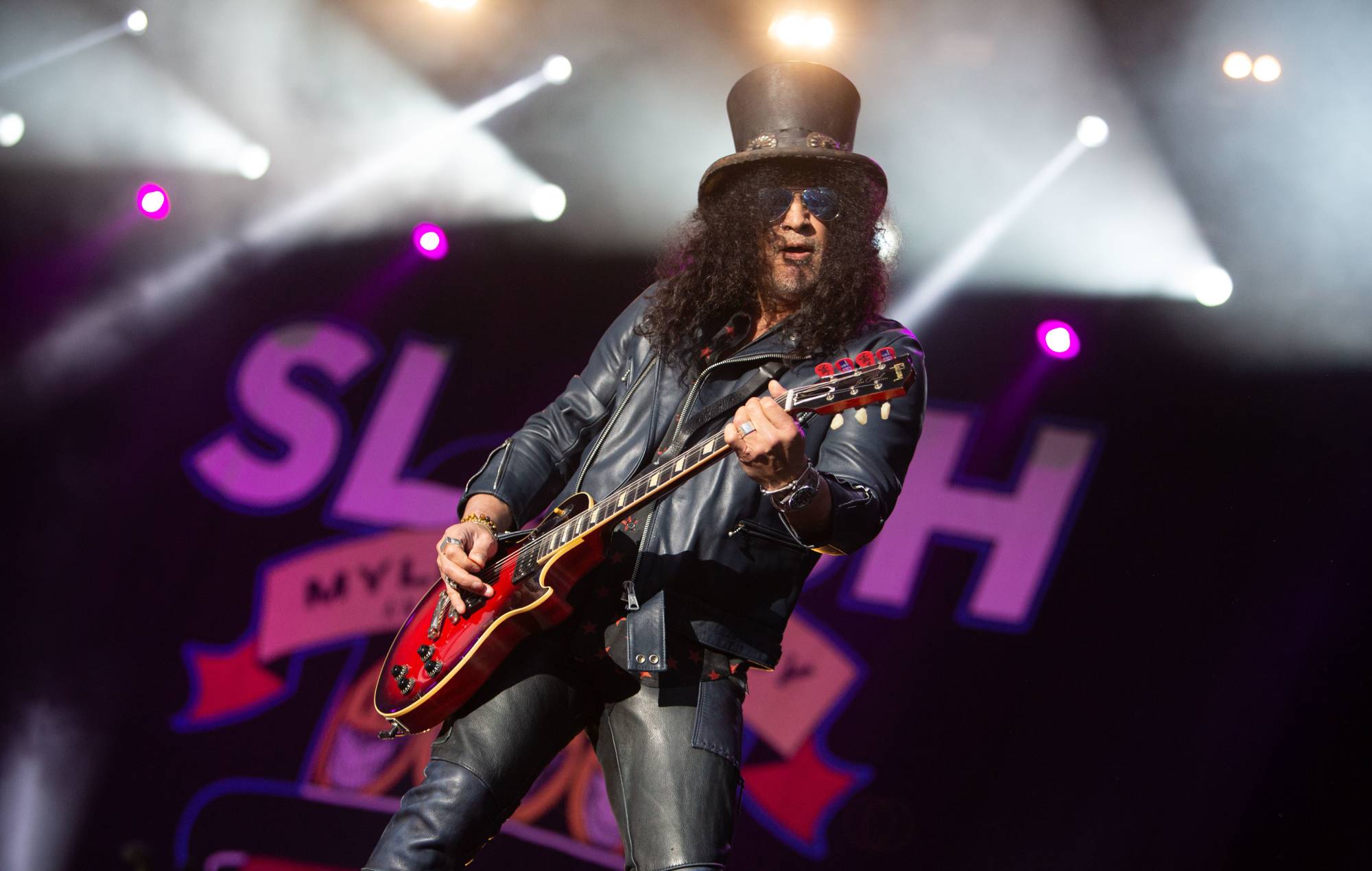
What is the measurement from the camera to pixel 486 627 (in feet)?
7.47

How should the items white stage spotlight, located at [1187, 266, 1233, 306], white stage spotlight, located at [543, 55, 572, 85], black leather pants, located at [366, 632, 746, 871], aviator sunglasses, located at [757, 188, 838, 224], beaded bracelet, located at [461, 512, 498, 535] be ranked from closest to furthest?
black leather pants, located at [366, 632, 746, 871]
beaded bracelet, located at [461, 512, 498, 535]
aviator sunglasses, located at [757, 188, 838, 224]
white stage spotlight, located at [1187, 266, 1233, 306]
white stage spotlight, located at [543, 55, 572, 85]

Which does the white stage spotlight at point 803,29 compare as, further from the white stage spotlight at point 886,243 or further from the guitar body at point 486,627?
the guitar body at point 486,627

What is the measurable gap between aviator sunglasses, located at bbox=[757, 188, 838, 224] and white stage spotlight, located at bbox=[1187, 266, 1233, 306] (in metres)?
3.47

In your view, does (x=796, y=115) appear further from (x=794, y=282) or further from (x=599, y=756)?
(x=599, y=756)

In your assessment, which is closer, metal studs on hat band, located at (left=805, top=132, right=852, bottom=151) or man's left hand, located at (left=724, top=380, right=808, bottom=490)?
man's left hand, located at (left=724, top=380, right=808, bottom=490)

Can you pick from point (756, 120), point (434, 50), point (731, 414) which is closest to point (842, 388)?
point (731, 414)

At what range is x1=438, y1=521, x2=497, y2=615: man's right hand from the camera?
235cm

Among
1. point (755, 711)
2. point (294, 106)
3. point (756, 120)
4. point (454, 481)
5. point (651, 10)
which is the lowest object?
point (755, 711)

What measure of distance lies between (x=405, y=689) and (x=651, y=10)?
4344 mm

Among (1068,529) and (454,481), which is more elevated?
(1068,529)

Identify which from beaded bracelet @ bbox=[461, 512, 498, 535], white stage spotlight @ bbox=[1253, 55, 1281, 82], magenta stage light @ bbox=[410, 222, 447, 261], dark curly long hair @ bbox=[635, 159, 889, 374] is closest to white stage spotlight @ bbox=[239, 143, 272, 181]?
magenta stage light @ bbox=[410, 222, 447, 261]

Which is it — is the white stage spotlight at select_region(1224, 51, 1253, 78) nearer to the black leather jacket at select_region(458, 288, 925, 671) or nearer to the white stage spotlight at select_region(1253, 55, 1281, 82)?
the white stage spotlight at select_region(1253, 55, 1281, 82)

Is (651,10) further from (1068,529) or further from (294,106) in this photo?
(1068,529)

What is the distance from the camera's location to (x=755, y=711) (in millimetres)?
5480
